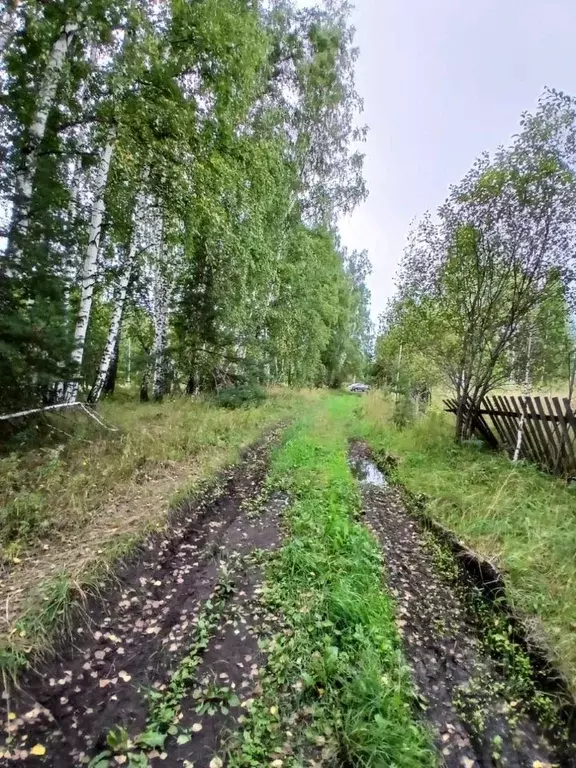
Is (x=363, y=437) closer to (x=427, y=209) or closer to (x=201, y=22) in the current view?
(x=427, y=209)

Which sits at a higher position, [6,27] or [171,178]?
[6,27]

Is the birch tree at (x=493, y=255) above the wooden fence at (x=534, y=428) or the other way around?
above

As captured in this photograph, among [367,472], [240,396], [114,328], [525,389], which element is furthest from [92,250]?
[525,389]

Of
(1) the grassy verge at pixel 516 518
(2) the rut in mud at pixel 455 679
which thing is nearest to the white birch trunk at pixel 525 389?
(1) the grassy verge at pixel 516 518

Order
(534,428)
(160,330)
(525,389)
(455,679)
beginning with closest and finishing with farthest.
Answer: (455,679)
(534,428)
(525,389)
(160,330)

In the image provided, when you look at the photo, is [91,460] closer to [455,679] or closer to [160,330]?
[455,679]

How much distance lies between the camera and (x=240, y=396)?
12812 mm

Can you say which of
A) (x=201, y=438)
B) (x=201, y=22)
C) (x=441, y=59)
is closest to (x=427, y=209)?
(x=201, y=22)

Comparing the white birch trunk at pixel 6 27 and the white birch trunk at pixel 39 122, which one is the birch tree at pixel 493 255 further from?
the white birch trunk at pixel 6 27

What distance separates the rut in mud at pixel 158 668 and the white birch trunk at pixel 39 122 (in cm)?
437

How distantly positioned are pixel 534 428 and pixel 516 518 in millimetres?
2692

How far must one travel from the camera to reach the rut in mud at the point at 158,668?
2213 mm

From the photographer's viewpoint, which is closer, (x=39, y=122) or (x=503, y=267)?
(x=39, y=122)

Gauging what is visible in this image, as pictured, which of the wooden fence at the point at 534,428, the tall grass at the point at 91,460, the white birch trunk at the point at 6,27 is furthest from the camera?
the wooden fence at the point at 534,428
